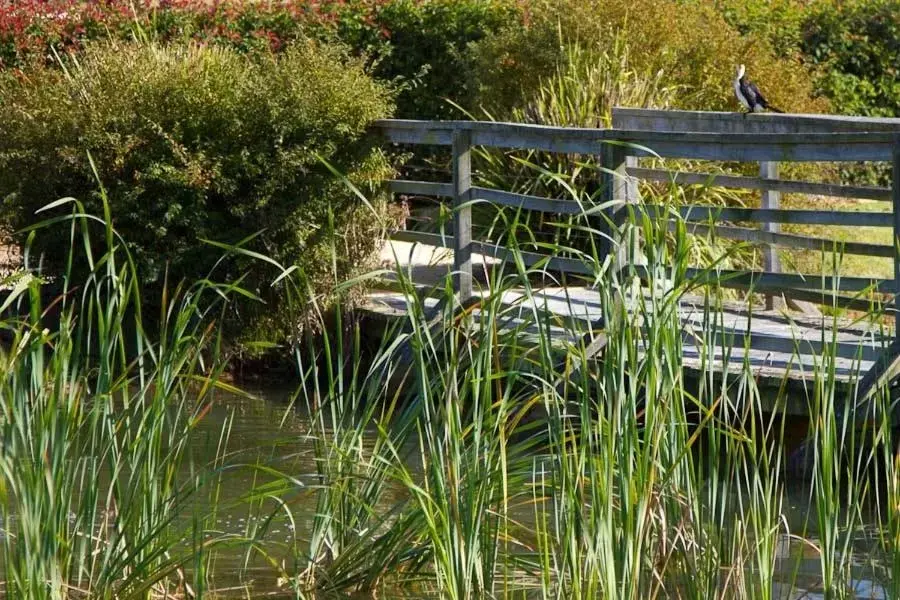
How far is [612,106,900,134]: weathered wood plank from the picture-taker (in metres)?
8.09

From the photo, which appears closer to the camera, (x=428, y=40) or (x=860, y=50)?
(x=428, y=40)

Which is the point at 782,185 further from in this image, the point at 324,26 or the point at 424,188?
the point at 324,26

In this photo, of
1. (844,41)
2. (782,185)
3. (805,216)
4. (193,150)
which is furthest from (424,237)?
(844,41)

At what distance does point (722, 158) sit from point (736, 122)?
209cm

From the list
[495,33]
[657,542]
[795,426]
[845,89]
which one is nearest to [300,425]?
[795,426]

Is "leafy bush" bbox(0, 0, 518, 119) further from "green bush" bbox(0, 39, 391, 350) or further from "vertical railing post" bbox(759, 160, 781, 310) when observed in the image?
"vertical railing post" bbox(759, 160, 781, 310)

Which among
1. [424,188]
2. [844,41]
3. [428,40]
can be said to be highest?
[428,40]

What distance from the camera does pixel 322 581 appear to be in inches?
178

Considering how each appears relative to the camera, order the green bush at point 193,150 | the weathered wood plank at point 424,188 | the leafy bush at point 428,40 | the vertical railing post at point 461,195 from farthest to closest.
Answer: the leafy bush at point 428,40, the weathered wood plank at point 424,188, the green bush at point 193,150, the vertical railing post at point 461,195

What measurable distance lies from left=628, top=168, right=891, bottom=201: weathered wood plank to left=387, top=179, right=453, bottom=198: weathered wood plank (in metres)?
1.26

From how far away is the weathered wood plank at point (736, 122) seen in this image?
8094mm

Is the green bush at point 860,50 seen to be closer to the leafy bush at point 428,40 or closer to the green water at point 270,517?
the leafy bush at point 428,40

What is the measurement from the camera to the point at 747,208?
7.33 m

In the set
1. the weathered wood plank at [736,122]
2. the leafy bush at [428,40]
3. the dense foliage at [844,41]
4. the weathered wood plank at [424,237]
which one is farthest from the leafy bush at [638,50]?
the dense foliage at [844,41]
